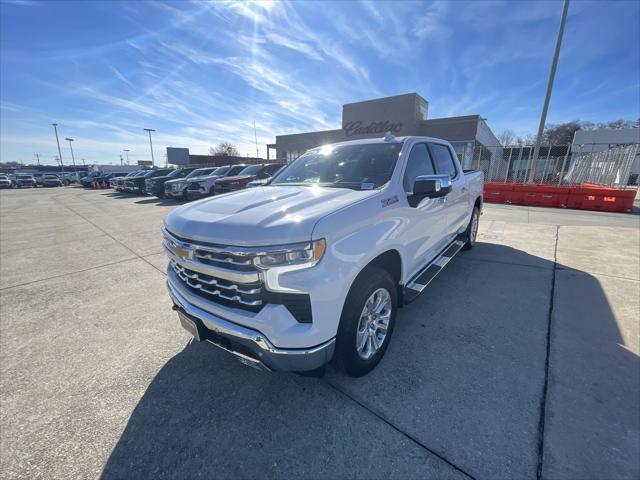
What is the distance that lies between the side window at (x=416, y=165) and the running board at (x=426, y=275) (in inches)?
38.1

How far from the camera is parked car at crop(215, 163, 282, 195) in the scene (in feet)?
42.3

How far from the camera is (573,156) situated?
56.9 feet

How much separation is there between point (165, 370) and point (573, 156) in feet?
74.5

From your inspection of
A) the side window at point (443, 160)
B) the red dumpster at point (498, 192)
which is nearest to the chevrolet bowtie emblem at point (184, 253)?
the side window at point (443, 160)

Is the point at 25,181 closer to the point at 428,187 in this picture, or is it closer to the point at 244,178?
the point at 244,178

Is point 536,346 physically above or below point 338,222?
below

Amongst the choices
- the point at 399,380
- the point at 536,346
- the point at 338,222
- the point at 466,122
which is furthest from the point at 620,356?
the point at 466,122

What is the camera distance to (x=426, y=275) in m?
3.29

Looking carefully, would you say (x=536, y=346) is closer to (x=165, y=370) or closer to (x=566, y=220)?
(x=165, y=370)

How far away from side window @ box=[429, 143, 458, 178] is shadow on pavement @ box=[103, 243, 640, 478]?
2037mm

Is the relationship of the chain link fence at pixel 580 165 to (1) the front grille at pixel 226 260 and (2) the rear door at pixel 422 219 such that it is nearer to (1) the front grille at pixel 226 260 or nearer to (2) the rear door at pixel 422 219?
(2) the rear door at pixel 422 219

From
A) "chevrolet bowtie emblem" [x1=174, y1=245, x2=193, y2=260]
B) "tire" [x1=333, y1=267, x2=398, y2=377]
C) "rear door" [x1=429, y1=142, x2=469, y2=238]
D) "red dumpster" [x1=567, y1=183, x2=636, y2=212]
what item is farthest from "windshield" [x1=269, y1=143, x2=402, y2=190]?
"red dumpster" [x1=567, y1=183, x2=636, y2=212]

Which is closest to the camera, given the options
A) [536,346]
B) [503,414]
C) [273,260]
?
[273,260]

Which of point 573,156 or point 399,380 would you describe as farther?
point 573,156
